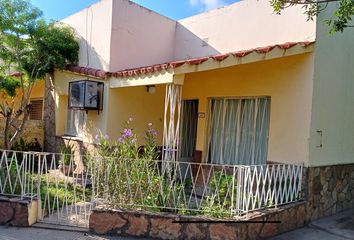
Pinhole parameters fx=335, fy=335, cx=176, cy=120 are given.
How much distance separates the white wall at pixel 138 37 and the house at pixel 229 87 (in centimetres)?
3

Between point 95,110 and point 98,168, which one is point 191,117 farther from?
point 98,168

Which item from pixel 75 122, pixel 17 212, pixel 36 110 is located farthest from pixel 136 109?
pixel 36 110

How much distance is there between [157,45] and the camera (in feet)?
38.8

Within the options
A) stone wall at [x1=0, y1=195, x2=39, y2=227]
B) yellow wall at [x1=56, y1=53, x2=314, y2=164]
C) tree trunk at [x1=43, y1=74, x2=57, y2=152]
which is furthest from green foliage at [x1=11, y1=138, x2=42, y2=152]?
stone wall at [x1=0, y1=195, x2=39, y2=227]

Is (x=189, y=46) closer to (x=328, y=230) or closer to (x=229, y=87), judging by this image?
(x=229, y=87)

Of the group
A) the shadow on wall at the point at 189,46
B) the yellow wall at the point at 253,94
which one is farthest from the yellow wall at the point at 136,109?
the shadow on wall at the point at 189,46

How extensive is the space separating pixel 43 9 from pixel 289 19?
781 cm

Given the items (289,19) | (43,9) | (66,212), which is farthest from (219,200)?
(43,9)

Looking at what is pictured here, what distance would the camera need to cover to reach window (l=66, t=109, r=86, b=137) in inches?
464

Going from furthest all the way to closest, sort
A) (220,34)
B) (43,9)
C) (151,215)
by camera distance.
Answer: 1. (43,9)
2. (220,34)
3. (151,215)

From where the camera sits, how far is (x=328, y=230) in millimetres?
6953

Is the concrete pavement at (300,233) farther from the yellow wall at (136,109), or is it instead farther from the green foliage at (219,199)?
the yellow wall at (136,109)

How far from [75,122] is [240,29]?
6.72 m

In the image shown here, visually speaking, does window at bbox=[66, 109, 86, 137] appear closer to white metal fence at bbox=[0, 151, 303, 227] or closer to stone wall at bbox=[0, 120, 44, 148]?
stone wall at bbox=[0, 120, 44, 148]
